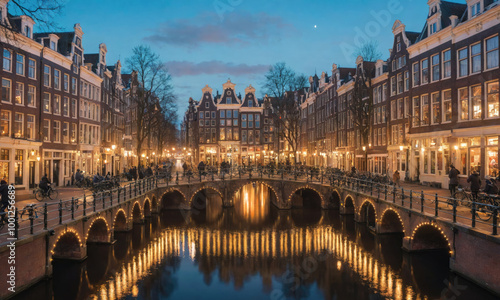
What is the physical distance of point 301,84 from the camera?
5159 cm

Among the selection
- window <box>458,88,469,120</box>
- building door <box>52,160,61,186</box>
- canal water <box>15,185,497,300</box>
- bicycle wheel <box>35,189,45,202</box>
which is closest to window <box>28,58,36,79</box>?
building door <box>52,160,61,186</box>

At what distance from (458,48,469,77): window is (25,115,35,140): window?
108ft

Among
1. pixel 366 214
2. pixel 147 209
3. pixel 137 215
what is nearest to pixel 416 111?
pixel 366 214

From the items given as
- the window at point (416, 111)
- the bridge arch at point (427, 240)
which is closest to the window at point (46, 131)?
the bridge arch at point (427, 240)

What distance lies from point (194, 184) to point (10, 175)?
1453cm

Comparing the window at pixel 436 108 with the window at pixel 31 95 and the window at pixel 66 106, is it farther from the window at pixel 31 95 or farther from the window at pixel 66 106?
the window at pixel 66 106

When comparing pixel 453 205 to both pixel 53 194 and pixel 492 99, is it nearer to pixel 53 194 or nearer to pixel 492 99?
pixel 492 99

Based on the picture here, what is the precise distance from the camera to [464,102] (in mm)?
28594

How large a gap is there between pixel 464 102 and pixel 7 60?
3298cm

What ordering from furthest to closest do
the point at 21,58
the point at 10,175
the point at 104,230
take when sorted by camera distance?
the point at 21,58 < the point at 10,175 < the point at 104,230

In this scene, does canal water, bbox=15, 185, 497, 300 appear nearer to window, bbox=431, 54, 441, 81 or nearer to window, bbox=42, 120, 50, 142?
window, bbox=42, 120, 50, 142

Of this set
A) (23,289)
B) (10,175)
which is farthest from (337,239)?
(10,175)

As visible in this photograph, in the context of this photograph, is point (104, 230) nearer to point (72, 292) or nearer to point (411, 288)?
point (72, 292)

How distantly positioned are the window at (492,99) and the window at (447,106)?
4311 mm
